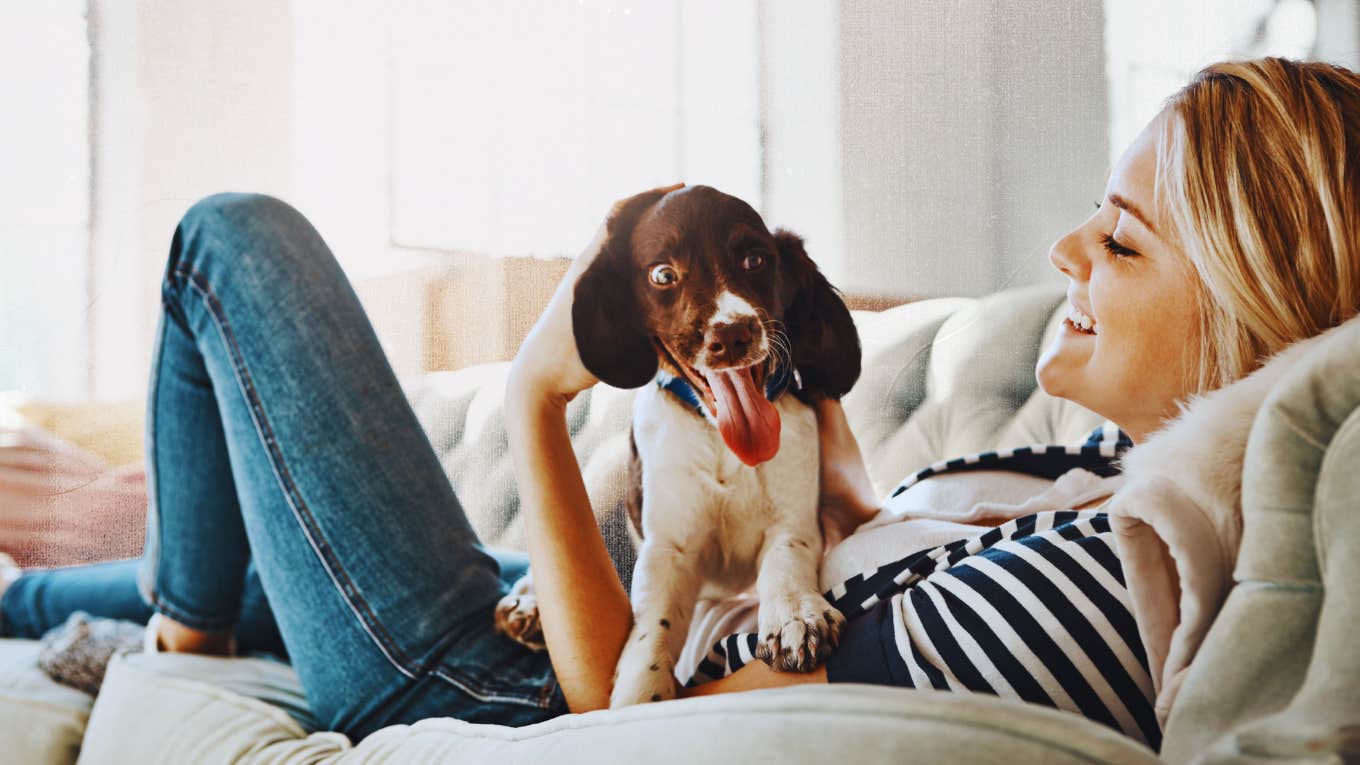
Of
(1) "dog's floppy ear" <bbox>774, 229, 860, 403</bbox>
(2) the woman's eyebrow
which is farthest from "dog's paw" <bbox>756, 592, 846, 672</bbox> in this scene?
(2) the woman's eyebrow

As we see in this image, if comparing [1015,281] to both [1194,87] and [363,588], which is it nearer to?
[1194,87]

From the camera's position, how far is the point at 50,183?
1.31m

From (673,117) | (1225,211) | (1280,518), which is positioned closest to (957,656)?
(1280,518)

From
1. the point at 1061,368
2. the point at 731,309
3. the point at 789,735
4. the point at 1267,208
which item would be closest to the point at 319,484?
the point at 731,309

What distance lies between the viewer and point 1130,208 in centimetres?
78

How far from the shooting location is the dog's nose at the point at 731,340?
31.7 inches

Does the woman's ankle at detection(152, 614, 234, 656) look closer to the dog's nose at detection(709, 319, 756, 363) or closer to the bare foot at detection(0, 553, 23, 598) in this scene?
the bare foot at detection(0, 553, 23, 598)

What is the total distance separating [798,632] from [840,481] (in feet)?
0.66

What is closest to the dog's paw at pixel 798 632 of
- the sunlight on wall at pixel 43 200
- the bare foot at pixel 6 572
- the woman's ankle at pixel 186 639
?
the woman's ankle at pixel 186 639

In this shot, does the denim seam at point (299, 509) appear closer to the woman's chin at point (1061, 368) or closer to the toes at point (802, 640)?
the toes at point (802, 640)

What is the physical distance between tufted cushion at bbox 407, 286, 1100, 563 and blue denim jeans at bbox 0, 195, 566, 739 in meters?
0.17

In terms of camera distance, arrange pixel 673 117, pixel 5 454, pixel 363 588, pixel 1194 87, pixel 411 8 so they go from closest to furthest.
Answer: pixel 1194 87 < pixel 363 588 < pixel 673 117 < pixel 411 8 < pixel 5 454

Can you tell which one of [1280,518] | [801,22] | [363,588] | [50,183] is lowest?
[363,588]

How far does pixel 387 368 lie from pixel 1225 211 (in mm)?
810
